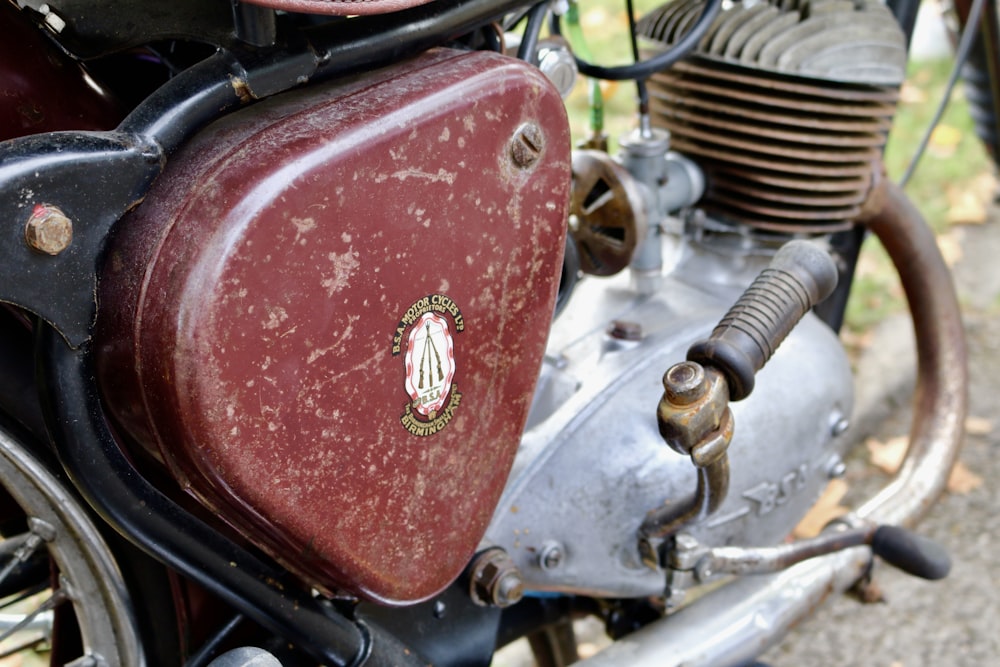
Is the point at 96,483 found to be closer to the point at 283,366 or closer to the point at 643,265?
the point at 283,366

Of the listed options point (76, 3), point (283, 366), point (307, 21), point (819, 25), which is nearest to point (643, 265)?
point (819, 25)

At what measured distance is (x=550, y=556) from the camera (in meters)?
1.04

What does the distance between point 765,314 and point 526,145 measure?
26 centimetres

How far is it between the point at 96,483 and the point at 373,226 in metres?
0.25

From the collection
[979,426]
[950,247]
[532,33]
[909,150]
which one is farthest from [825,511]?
[909,150]

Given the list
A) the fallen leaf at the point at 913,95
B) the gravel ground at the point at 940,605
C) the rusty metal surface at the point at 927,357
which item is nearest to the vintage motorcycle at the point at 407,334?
A: the rusty metal surface at the point at 927,357

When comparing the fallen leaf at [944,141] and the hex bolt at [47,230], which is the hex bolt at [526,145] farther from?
the fallen leaf at [944,141]

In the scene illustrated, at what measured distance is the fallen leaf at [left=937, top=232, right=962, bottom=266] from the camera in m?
2.52

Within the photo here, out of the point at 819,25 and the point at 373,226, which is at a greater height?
the point at 373,226

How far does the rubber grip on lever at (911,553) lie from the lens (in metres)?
1.14

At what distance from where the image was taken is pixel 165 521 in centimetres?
72

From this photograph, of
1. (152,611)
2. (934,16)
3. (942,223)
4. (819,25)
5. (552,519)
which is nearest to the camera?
(152,611)

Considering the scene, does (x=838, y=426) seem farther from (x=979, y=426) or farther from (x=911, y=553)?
(x=979, y=426)

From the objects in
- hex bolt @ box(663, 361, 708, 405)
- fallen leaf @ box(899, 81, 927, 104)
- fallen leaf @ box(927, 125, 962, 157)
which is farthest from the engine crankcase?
fallen leaf @ box(899, 81, 927, 104)
